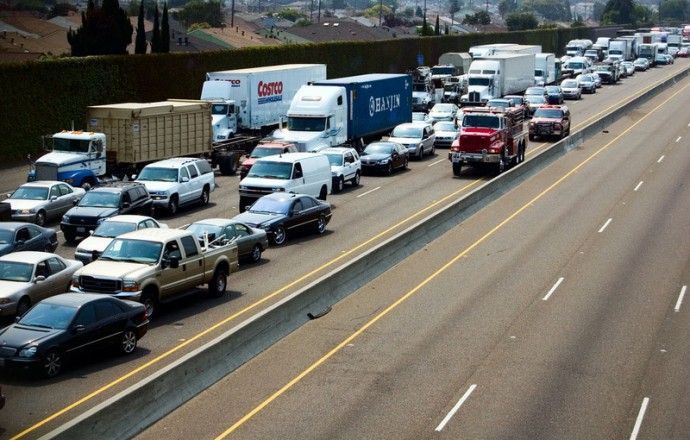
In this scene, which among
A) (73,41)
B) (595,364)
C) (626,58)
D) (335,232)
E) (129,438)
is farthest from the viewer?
(626,58)

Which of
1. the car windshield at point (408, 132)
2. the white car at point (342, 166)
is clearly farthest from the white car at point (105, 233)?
the car windshield at point (408, 132)

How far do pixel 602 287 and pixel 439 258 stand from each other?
530cm

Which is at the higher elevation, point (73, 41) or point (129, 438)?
point (73, 41)

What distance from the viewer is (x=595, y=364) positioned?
2094cm

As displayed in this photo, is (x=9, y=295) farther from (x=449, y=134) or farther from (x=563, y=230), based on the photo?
(x=449, y=134)

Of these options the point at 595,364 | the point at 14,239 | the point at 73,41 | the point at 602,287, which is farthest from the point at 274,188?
the point at 73,41

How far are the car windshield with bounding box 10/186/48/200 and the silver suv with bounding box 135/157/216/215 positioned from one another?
3454mm

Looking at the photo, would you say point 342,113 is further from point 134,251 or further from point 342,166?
point 134,251

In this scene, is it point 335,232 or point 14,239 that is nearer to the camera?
point 14,239

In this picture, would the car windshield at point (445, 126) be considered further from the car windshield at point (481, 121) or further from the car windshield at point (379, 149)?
the car windshield at point (481, 121)

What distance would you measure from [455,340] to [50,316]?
325 inches

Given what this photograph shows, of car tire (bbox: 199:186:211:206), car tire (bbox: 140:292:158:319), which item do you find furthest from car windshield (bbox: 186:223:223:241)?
car tire (bbox: 199:186:211:206)

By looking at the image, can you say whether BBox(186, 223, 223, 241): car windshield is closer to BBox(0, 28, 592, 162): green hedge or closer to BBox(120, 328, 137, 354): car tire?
BBox(120, 328, 137, 354): car tire

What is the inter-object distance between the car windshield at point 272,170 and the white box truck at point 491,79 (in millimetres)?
38246
